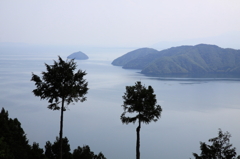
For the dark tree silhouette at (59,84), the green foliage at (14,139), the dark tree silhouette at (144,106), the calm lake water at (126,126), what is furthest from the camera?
the calm lake water at (126,126)

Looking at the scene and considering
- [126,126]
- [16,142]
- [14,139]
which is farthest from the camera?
[126,126]

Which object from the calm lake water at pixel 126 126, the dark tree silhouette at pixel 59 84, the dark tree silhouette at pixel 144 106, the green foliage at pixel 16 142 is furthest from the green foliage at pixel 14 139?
the calm lake water at pixel 126 126

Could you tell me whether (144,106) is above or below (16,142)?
above

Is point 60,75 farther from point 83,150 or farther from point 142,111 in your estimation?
point 83,150

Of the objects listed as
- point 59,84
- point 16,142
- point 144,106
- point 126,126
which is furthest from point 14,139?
point 126,126

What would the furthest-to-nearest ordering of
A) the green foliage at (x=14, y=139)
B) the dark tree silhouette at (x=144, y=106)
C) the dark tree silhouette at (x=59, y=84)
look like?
the dark tree silhouette at (x=144, y=106)
the green foliage at (x=14, y=139)
the dark tree silhouette at (x=59, y=84)

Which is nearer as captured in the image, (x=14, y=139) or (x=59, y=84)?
(x=59, y=84)

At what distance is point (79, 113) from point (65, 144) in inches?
2087

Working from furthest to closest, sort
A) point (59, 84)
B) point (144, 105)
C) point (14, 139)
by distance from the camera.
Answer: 1. point (14, 139)
2. point (144, 105)
3. point (59, 84)

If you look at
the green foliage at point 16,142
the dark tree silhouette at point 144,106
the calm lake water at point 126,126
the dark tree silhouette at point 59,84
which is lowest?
the calm lake water at point 126,126

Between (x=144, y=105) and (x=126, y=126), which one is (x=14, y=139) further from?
(x=126, y=126)

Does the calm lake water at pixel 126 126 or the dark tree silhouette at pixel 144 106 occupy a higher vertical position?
the dark tree silhouette at pixel 144 106

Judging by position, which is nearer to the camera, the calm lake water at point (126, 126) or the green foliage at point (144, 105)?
the green foliage at point (144, 105)

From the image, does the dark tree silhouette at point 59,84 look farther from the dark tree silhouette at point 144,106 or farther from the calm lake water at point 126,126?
the calm lake water at point 126,126
